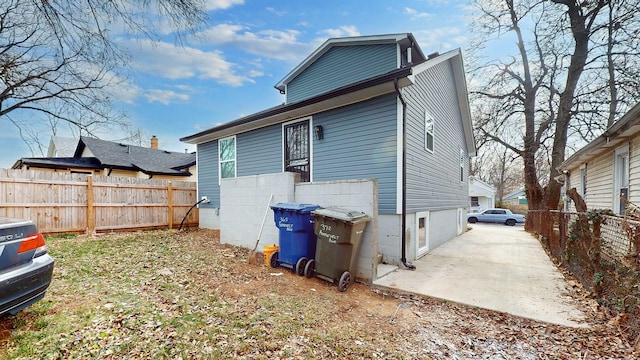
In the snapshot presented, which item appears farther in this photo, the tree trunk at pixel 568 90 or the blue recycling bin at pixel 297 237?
the tree trunk at pixel 568 90

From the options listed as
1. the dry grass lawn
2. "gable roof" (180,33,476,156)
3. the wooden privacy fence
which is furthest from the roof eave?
the dry grass lawn

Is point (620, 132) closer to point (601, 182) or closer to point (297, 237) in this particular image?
point (601, 182)

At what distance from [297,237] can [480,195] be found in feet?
89.2

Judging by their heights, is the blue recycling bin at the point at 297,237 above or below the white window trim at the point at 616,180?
Answer: below

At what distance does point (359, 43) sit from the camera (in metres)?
8.57

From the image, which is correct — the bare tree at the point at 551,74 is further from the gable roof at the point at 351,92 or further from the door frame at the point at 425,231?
the door frame at the point at 425,231

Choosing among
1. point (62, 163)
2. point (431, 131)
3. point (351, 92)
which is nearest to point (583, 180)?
point (431, 131)

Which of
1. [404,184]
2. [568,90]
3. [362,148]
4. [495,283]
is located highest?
[568,90]

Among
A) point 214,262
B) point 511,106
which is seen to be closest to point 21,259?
point 214,262

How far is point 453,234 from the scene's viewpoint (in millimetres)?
10336

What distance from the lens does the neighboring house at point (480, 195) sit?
26388mm

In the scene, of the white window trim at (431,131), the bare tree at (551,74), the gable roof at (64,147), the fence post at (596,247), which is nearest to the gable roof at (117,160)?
the gable roof at (64,147)

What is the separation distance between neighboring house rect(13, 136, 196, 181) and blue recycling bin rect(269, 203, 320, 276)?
44.5ft

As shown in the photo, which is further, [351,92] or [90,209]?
[90,209]
